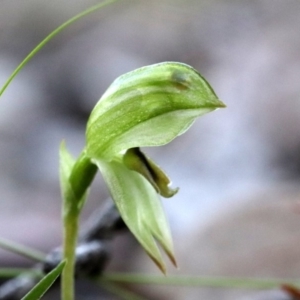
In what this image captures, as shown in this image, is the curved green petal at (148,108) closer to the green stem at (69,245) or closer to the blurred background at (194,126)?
the green stem at (69,245)

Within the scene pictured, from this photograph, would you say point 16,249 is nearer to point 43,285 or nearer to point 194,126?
point 43,285

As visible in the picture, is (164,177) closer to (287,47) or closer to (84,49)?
(287,47)

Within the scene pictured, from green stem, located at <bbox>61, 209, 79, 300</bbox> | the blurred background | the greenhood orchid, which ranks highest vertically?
the blurred background

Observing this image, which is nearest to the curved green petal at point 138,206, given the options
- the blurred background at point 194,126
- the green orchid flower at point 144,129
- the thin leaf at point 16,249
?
the green orchid flower at point 144,129

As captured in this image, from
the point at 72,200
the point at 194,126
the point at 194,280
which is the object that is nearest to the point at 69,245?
the point at 72,200

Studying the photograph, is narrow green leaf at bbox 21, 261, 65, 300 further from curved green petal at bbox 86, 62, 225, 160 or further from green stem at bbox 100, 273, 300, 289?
green stem at bbox 100, 273, 300, 289

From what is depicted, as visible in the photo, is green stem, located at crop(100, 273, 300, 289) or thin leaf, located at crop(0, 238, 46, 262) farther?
green stem, located at crop(100, 273, 300, 289)

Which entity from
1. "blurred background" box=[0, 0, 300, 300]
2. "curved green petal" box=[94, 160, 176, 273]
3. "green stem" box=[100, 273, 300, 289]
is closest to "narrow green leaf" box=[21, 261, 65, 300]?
"curved green petal" box=[94, 160, 176, 273]

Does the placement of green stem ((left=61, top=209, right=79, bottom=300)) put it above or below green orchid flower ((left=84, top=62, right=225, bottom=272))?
below
